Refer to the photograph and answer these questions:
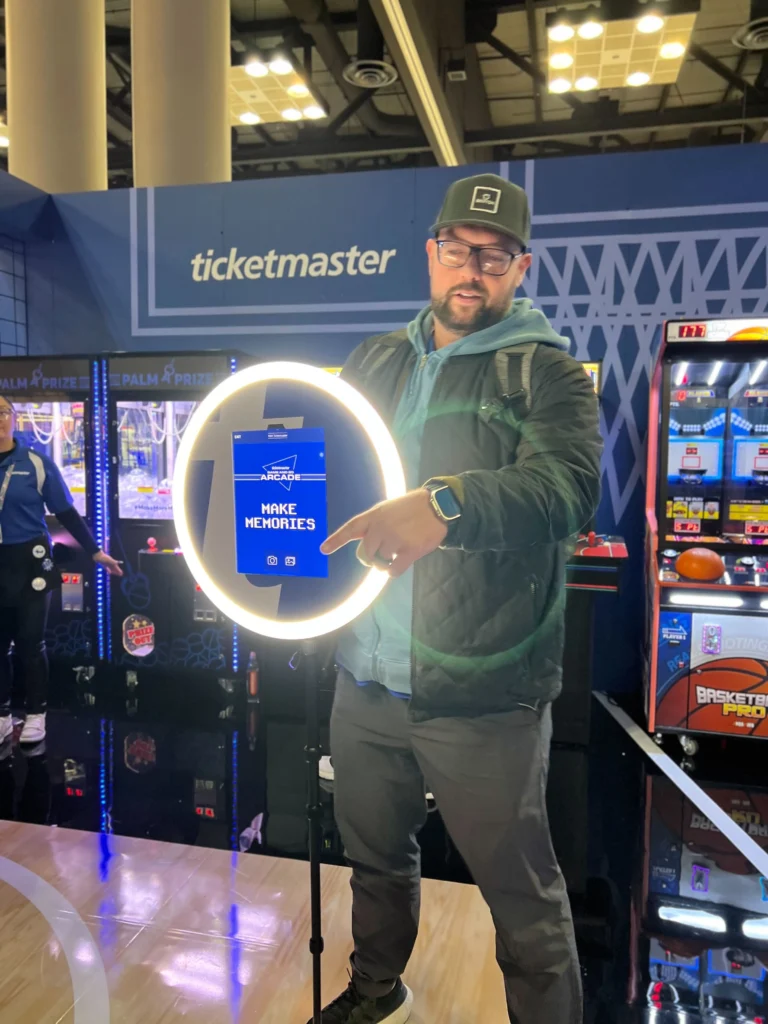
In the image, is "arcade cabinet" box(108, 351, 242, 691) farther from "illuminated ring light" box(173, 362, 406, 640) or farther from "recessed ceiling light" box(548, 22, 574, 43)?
"recessed ceiling light" box(548, 22, 574, 43)

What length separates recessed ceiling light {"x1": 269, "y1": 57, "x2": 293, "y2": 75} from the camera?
268 inches

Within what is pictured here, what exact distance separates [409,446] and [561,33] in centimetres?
576

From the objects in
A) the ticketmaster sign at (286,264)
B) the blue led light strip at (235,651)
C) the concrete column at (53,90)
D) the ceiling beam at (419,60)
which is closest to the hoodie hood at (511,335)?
the blue led light strip at (235,651)

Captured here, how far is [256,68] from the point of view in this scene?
6.91 meters

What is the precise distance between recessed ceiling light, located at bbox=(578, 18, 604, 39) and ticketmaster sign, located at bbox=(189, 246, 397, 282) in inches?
105

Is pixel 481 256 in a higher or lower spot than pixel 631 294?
lower

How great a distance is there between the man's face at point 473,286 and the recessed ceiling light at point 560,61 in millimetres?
5874

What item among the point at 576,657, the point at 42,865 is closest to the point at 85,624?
the point at 42,865

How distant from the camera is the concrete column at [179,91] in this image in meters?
5.59

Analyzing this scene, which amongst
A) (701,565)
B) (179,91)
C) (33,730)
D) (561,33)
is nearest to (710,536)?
(701,565)

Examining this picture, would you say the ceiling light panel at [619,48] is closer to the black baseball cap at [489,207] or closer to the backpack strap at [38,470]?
the backpack strap at [38,470]

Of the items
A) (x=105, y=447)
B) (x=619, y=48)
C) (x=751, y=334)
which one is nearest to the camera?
(x=751, y=334)

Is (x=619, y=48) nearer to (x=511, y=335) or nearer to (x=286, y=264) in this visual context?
(x=286, y=264)

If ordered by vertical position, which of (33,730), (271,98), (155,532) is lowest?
(33,730)
